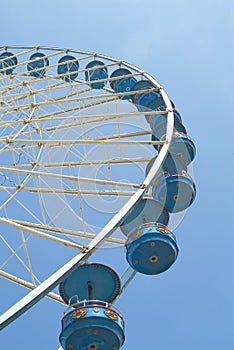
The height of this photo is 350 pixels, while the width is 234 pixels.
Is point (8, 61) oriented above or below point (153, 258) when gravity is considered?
above

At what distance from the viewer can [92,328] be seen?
8242 millimetres

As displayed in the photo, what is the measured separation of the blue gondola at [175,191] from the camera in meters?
12.4

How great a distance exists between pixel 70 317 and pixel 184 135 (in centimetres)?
746

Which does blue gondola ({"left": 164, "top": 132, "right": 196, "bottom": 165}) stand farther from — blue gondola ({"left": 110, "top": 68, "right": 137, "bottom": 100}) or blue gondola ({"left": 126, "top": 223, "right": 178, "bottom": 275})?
blue gondola ({"left": 110, "top": 68, "right": 137, "bottom": 100})

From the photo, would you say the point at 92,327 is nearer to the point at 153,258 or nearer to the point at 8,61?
the point at 153,258

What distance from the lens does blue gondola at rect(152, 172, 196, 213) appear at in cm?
1241

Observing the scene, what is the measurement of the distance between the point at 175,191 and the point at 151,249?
Answer: 291cm

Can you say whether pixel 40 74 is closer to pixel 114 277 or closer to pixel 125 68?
pixel 125 68

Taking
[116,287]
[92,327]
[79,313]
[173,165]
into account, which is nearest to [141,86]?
[173,165]

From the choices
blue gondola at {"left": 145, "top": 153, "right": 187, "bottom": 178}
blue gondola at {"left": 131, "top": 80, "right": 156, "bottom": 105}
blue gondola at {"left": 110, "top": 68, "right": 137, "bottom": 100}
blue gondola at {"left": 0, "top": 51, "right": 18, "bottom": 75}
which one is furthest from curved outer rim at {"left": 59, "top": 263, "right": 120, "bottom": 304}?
blue gondola at {"left": 0, "top": 51, "right": 18, "bottom": 75}

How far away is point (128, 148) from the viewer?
13969 millimetres

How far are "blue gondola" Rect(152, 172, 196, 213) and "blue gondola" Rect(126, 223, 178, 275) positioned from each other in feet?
7.64

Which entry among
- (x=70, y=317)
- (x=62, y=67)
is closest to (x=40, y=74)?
(x=62, y=67)

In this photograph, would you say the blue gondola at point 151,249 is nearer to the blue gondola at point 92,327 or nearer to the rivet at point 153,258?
the rivet at point 153,258
